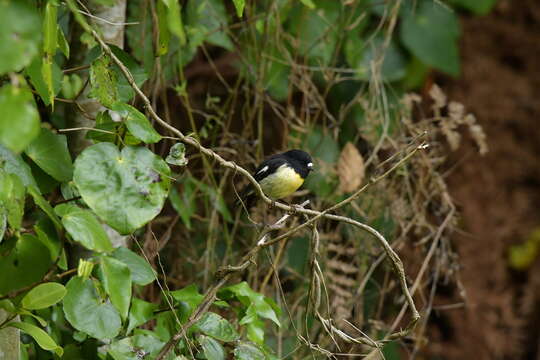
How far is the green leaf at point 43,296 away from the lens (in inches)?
61.5

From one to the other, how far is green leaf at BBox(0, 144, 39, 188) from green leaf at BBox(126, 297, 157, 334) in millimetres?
442

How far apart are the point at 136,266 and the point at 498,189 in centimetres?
315

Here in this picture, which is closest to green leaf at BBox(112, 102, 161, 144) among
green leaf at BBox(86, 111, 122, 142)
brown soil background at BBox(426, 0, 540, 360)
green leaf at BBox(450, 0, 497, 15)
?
green leaf at BBox(86, 111, 122, 142)

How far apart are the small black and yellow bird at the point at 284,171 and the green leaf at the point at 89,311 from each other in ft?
3.47

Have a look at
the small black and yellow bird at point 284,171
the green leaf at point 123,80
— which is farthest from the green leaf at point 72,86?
the small black and yellow bird at point 284,171

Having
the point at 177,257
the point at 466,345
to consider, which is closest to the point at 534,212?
the point at 466,345

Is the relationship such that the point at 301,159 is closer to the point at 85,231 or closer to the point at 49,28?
the point at 85,231

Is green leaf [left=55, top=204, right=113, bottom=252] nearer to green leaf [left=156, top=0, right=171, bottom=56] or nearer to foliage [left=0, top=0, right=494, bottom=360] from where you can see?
foliage [left=0, top=0, right=494, bottom=360]

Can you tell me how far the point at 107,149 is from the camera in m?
1.55

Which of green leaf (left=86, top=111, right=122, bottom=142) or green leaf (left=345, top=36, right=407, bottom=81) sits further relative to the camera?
green leaf (left=345, top=36, right=407, bottom=81)

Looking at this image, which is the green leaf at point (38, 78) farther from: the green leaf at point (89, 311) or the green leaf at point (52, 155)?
the green leaf at point (89, 311)

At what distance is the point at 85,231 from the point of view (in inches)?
58.7

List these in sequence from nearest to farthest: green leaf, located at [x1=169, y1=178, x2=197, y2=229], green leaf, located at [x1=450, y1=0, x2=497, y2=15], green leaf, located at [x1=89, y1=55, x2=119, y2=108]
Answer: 1. green leaf, located at [x1=89, y1=55, x2=119, y2=108]
2. green leaf, located at [x1=169, y1=178, x2=197, y2=229]
3. green leaf, located at [x1=450, y1=0, x2=497, y2=15]

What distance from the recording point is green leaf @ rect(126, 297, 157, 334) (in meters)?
1.89
